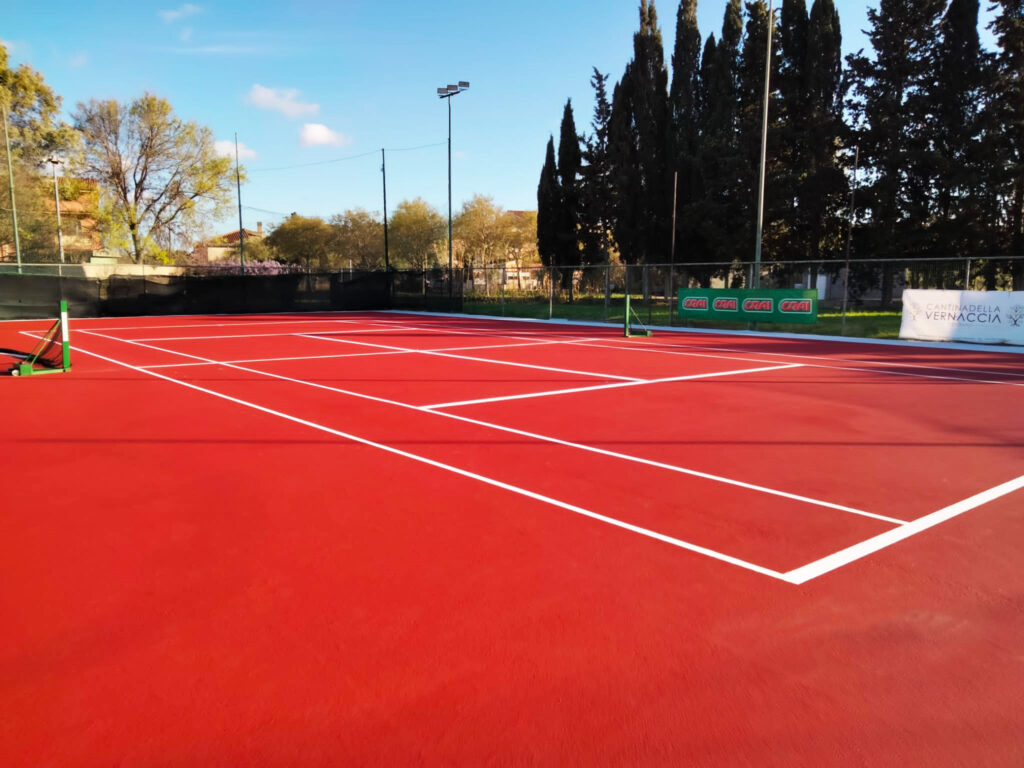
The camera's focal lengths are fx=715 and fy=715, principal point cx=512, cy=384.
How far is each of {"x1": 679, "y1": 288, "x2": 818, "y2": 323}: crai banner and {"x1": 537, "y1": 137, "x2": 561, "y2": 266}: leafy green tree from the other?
78.0 feet

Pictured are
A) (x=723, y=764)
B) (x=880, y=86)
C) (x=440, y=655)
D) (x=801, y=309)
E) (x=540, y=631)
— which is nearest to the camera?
(x=723, y=764)

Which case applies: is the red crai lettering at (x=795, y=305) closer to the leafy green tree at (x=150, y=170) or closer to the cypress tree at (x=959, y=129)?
the cypress tree at (x=959, y=129)

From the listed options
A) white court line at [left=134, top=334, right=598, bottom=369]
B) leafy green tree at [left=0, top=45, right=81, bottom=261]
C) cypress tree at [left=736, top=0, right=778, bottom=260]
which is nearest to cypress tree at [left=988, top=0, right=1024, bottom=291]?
cypress tree at [left=736, top=0, right=778, bottom=260]

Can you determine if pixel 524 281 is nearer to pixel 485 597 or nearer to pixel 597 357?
pixel 597 357

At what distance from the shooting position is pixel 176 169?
56.5m

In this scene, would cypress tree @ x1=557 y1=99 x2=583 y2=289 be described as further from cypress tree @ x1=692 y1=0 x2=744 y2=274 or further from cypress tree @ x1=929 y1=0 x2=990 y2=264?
cypress tree @ x1=929 y1=0 x2=990 y2=264

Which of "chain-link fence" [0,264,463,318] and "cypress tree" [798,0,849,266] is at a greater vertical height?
"cypress tree" [798,0,849,266]

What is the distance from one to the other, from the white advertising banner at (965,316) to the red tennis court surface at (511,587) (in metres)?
12.0

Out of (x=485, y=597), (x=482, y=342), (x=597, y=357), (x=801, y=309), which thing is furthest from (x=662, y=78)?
(x=485, y=597)

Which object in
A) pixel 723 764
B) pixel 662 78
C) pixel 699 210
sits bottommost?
pixel 723 764

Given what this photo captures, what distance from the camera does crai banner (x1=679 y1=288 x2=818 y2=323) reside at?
2477 cm

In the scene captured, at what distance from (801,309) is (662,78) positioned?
26.6 meters

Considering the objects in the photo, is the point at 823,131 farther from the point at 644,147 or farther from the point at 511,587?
the point at 511,587

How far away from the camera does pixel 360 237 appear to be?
79.7 m
